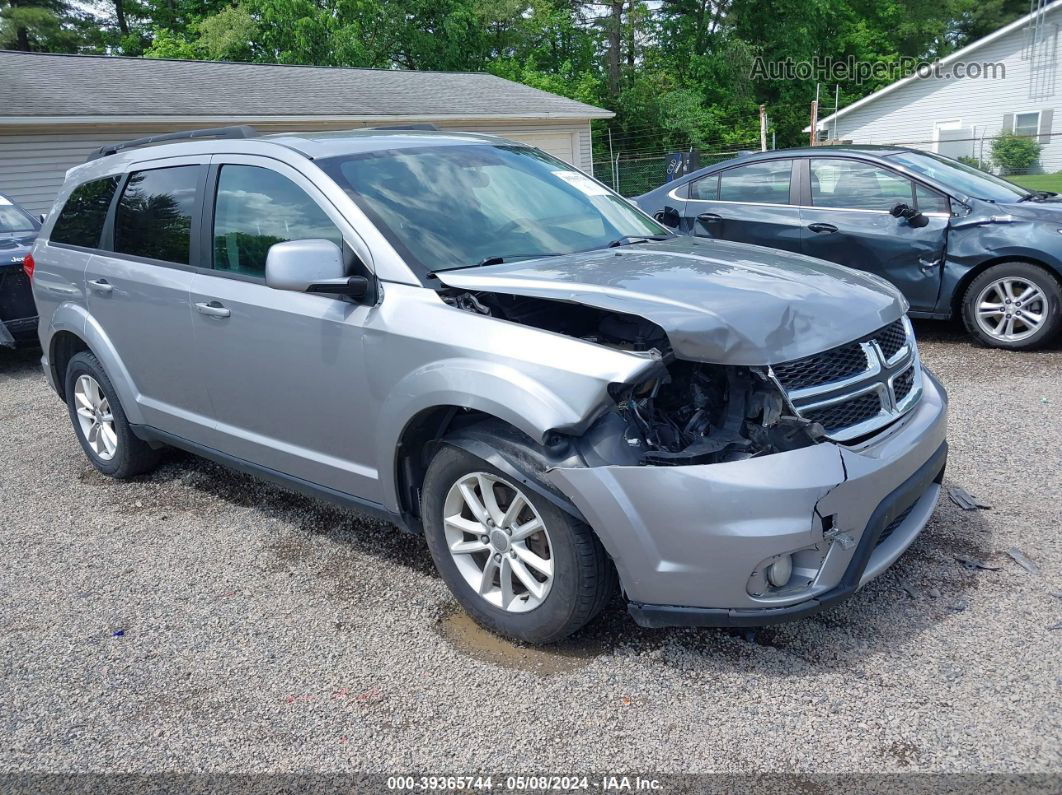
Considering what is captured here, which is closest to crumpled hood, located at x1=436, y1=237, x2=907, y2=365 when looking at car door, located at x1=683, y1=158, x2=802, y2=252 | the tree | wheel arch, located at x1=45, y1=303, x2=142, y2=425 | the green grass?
wheel arch, located at x1=45, y1=303, x2=142, y2=425

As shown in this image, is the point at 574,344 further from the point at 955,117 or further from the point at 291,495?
the point at 955,117

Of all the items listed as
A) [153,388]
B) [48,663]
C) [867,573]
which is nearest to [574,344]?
[867,573]

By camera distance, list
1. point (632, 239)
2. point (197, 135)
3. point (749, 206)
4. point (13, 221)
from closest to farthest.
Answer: point (632, 239)
point (197, 135)
point (749, 206)
point (13, 221)

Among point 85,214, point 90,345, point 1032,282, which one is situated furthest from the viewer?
point 1032,282

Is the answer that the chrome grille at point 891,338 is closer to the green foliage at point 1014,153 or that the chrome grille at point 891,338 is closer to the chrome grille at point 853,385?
the chrome grille at point 853,385

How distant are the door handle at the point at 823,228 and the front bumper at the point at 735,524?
4905 mm

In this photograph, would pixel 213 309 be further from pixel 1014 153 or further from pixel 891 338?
pixel 1014 153

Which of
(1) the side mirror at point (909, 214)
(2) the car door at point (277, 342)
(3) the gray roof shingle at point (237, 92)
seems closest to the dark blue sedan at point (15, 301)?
(2) the car door at point (277, 342)

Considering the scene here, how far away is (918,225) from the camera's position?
7043mm

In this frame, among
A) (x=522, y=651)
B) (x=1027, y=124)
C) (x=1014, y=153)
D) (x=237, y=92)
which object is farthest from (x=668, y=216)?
(x=1027, y=124)

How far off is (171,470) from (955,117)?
115 feet

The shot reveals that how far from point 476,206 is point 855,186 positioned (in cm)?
481

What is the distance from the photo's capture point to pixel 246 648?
342cm

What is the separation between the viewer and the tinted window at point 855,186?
7309 mm
